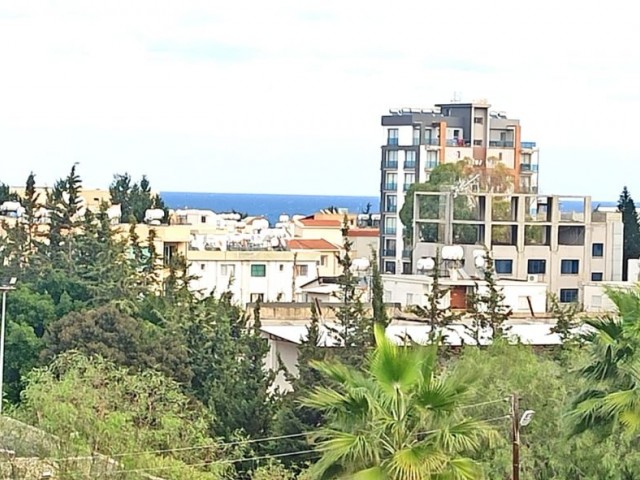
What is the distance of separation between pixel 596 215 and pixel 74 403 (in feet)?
153

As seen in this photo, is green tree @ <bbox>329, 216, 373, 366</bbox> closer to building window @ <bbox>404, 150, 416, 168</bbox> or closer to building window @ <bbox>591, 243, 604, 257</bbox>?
building window @ <bbox>591, 243, 604, 257</bbox>

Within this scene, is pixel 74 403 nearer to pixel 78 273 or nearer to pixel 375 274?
pixel 375 274

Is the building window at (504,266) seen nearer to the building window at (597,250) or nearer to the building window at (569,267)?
the building window at (569,267)

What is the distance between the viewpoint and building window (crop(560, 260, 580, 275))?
6794cm

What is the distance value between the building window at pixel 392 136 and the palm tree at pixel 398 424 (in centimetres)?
7668

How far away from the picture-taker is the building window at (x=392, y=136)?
92.1m

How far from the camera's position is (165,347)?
40750 mm

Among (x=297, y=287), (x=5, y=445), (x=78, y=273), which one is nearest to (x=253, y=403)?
(x=5, y=445)

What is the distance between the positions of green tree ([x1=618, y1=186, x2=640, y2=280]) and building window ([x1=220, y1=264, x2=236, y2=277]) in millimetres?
17773

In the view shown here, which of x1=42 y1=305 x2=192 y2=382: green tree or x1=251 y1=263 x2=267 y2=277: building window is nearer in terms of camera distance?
x1=42 y1=305 x2=192 y2=382: green tree

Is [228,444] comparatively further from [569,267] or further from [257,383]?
[569,267]

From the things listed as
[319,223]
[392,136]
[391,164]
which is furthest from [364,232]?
[392,136]

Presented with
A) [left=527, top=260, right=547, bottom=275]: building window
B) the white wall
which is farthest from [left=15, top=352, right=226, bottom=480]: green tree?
the white wall

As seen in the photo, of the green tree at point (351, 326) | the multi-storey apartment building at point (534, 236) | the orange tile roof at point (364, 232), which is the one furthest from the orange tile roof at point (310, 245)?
the green tree at point (351, 326)
